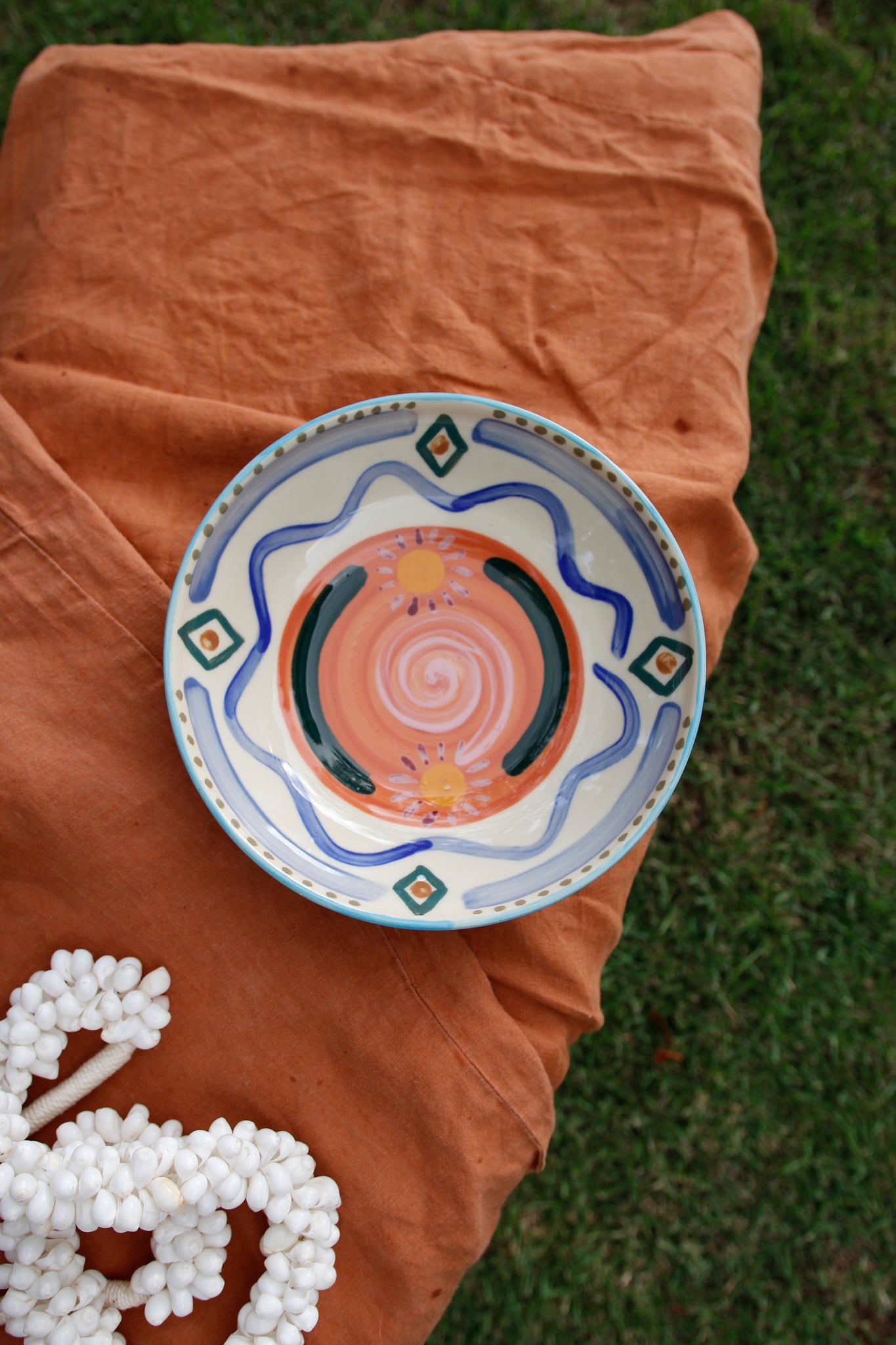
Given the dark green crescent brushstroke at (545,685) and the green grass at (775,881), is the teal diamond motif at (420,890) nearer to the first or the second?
the dark green crescent brushstroke at (545,685)

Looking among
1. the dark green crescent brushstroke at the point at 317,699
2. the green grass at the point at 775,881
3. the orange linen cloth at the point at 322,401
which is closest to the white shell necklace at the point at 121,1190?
the orange linen cloth at the point at 322,401

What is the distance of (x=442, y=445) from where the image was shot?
3.37 feet

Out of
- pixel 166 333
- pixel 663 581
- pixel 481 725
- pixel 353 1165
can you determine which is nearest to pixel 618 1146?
pixel 353 1165

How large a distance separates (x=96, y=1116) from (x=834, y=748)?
4.36 ft

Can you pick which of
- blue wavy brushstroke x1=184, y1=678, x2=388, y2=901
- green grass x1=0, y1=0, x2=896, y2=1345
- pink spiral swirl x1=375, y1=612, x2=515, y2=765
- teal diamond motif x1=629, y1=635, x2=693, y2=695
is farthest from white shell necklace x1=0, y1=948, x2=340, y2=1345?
green grass x1=0, y1=0, x2=896, y2=1345

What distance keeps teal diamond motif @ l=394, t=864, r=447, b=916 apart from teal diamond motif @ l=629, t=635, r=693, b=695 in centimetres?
33

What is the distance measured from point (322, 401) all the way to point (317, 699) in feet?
1.21

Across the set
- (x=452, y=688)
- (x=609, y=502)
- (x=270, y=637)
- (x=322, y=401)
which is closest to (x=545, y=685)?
(x=452, y=688)

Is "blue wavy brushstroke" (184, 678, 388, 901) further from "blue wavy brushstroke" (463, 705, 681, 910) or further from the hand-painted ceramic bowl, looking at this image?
"blue wavy brushstroke" (463, 705, 681, 910)

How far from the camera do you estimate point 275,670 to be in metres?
1.05

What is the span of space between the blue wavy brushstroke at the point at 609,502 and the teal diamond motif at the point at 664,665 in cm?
2

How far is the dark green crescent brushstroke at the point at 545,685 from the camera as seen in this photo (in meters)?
1.05

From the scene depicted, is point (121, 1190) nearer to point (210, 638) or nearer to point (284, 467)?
point (210, 638)

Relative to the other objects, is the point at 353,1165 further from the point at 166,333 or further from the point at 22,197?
the point at 22,197
